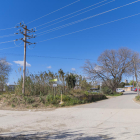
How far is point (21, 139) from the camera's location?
5242mm

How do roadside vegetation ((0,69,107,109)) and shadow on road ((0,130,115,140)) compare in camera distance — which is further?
roadside vegetation ((0,69,107,109))

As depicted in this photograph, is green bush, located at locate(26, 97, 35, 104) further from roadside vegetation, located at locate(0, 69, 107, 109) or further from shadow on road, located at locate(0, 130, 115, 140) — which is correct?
shadow on road, located at locate(0, 130, 115, 140)

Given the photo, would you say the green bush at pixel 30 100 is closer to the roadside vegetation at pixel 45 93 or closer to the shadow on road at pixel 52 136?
the roadside vegetation at pixel 45 93

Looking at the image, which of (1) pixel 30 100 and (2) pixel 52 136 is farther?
(1) pixel 30 100

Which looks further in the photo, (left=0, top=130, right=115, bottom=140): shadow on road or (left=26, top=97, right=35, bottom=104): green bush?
(left=26, top=97, right=35, bottom=104): green bush

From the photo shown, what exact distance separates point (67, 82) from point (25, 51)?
6359 millimetres

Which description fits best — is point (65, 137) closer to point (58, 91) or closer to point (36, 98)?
point (36, 98)

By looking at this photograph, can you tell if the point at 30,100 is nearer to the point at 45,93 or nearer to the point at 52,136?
the point at 45,93

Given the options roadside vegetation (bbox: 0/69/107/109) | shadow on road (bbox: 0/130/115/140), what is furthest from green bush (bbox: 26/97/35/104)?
shadow on road (bbox: 0/130/115/140)

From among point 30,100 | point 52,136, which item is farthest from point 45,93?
point 52,136

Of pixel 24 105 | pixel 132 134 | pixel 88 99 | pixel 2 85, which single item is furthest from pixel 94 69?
pixel 132 134

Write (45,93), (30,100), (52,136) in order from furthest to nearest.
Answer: (45,93) → (30,100) → (52,136)

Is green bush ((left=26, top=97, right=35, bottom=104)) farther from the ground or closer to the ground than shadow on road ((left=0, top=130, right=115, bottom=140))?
farther from the ground

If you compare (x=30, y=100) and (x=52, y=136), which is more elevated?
(x=30, y=100)
